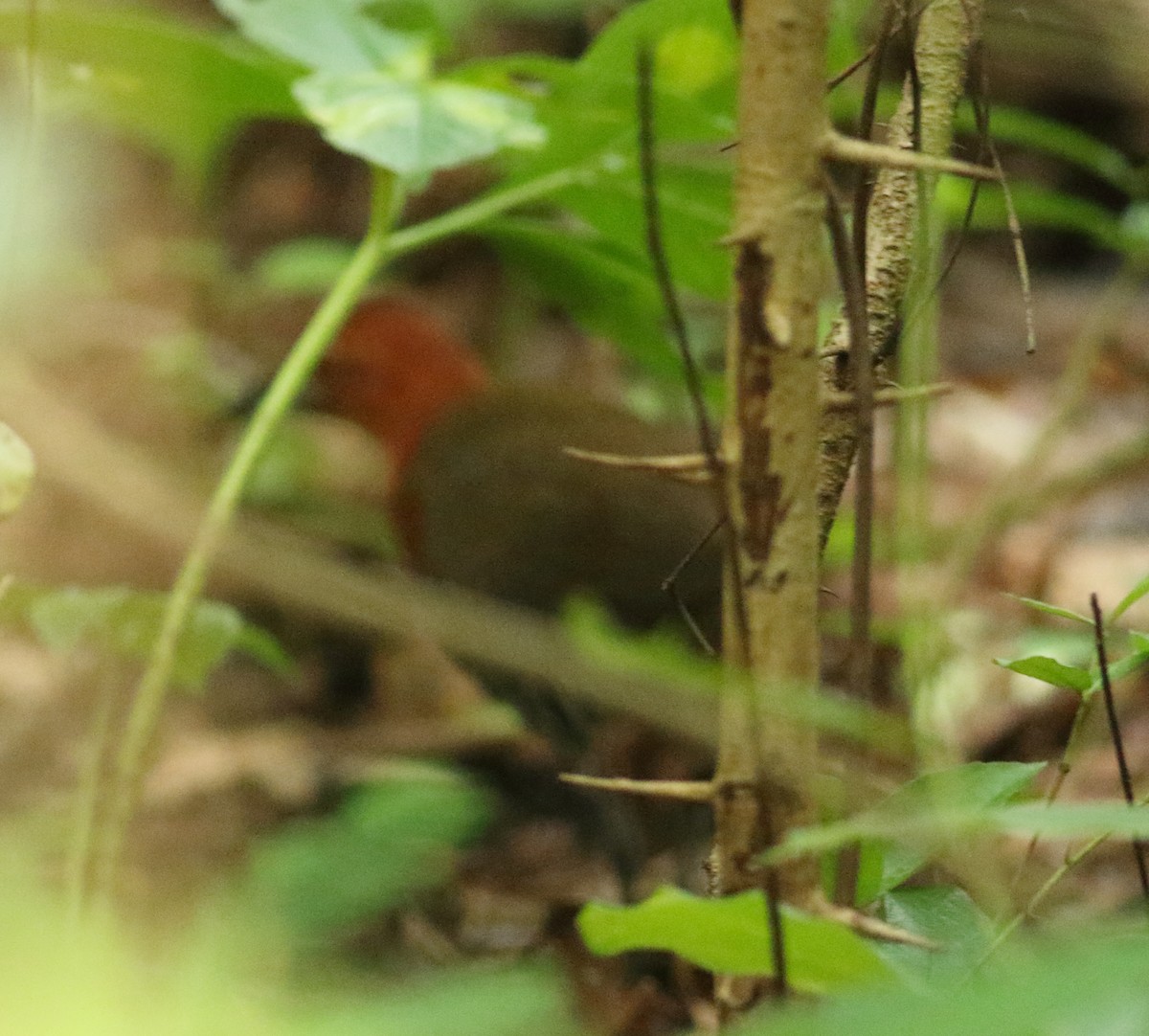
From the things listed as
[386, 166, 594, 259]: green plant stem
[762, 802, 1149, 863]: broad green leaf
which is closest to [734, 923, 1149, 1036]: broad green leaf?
[762, 802, 1149, 863]: broad green leaf

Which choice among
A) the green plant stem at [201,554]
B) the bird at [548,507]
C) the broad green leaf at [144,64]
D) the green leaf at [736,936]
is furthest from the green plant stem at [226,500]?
the bird at [548,507]

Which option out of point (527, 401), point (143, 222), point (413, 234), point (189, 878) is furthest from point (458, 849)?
point (143, 222)

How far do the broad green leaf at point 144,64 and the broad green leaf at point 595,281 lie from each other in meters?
0.28

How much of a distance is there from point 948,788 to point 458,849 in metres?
1.61

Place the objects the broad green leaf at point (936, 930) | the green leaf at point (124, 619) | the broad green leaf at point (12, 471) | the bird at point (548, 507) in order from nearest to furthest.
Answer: the broad green leaf at point (936, 930) → the broad green leaf at point (12, 471) → the green leaf at point (124, 619) → the bird at point (548, 507)

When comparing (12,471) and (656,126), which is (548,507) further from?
(12,471)

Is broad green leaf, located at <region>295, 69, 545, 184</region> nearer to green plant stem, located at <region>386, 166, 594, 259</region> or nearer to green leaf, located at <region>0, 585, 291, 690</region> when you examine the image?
green plant stem, located at <region>386, 166, 594, 259</region>

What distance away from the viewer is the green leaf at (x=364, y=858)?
1057 mm

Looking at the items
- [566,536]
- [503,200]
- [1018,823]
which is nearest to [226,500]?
[503,200]

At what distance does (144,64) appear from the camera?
132cm

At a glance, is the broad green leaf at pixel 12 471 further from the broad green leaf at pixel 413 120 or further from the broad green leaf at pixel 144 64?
the broad green leaf at pixel 144 64

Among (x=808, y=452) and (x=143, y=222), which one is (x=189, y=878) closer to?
(x=808, y=452)

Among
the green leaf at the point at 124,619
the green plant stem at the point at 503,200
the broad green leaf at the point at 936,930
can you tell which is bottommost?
the green leaf at the point at 124,619

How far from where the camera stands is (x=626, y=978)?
4.96ft
